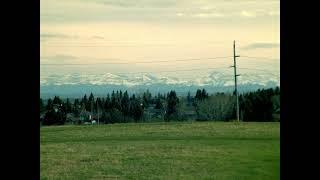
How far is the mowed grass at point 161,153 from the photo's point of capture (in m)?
4.25

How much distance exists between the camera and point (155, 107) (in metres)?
2.48

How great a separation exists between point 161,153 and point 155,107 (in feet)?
8.78

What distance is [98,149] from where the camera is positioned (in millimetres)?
5211

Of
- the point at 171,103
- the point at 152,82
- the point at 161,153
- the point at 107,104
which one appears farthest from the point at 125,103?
the point at 161,153

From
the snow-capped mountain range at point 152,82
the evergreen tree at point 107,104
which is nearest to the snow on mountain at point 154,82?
the snow-capped mountain range at point 152,82

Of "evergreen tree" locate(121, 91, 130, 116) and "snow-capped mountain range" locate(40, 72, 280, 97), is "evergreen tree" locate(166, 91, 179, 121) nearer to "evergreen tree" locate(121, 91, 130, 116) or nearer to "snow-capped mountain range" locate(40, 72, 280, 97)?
"snow-capped mountain range" locate(40, 72, 280, 97)

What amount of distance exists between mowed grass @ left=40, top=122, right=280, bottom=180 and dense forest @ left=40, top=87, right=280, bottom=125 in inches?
47.9

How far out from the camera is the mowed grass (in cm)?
425

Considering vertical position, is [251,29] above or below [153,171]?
above

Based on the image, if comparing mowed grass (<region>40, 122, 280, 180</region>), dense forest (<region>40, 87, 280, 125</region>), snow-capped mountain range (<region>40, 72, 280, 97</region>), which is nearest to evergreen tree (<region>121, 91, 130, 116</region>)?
dense forest (<region>40, 87, 280, 125</region>)

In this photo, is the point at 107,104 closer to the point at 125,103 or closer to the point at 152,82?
the point at 125,103
